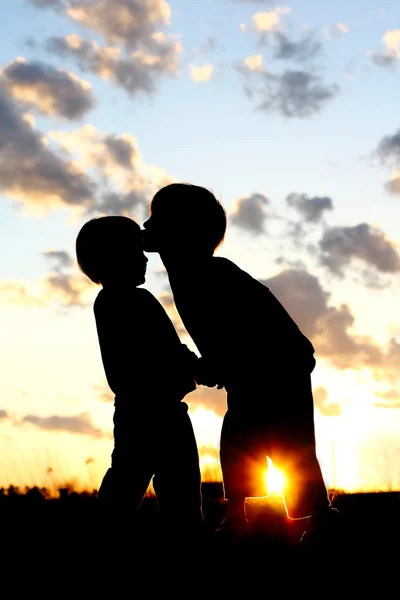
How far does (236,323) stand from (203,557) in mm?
1682

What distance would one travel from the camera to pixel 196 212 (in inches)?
212

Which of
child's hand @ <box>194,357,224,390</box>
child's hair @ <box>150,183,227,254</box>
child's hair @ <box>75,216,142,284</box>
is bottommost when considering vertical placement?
child's hand @ <box>194,357,224,390</box>

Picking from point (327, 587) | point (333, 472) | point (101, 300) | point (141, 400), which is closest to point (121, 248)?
point (101, 300)

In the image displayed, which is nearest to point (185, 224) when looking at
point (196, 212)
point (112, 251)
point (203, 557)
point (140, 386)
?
point (196, 212)

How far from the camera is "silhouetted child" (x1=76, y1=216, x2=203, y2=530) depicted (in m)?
4.83

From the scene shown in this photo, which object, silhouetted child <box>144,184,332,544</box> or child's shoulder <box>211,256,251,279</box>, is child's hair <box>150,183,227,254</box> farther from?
child's shoulder <box>211,256,251,279</box>

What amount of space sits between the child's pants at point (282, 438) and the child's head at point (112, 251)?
3.70 feet

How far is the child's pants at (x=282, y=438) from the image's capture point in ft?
16.8

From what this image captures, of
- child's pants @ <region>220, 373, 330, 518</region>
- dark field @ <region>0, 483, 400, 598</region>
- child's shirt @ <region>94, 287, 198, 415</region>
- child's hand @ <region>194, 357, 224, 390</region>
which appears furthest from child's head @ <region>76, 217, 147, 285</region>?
dark field @ <region>0, 483, 400, 598</region>

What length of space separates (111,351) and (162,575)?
166 centimetres

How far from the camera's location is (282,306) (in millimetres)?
5371

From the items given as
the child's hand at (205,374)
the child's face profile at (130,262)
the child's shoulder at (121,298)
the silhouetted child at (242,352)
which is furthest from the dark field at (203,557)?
the child's face profile at (130,262)

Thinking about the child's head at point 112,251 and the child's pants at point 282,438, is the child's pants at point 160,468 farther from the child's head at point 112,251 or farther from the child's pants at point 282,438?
the child's head at point 112,251

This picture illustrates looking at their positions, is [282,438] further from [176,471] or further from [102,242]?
[102,242]
